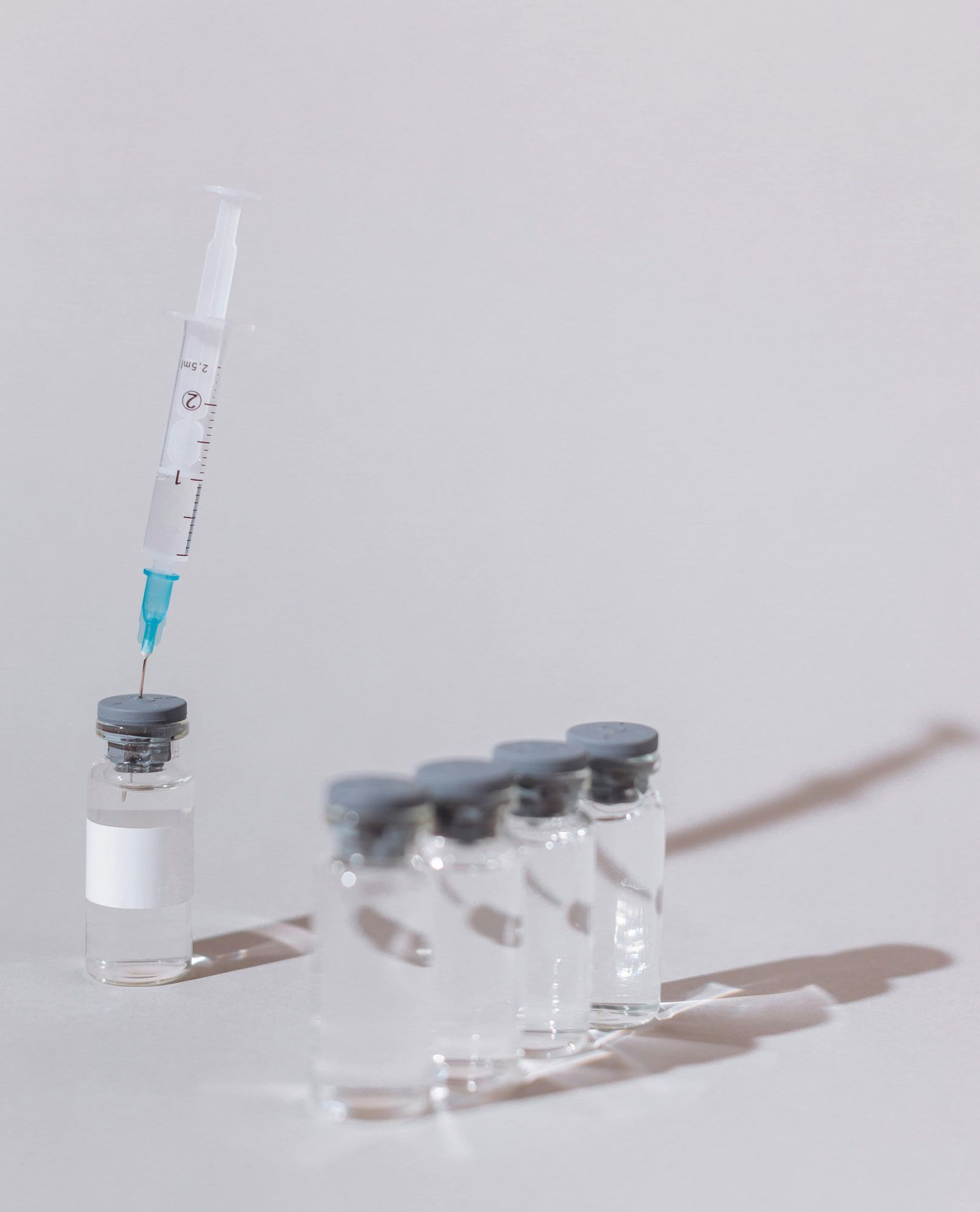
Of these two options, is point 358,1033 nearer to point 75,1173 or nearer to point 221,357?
point 75,1173

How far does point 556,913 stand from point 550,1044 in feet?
0.44

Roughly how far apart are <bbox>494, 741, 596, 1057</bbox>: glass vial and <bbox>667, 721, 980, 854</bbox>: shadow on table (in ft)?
2.05

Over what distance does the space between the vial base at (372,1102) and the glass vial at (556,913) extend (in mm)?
168

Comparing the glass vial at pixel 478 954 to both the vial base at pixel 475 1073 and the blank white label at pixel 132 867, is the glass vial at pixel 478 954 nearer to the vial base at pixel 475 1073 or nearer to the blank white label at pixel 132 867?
the vial base at pixel 475 1073

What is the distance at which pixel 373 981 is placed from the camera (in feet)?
4.26

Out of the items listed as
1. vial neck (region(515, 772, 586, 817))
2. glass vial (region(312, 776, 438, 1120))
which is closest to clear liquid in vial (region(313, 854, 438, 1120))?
glass vial (region(312, 776, 438, 1120))

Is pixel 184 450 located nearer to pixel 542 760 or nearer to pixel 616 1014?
pixel 542 760

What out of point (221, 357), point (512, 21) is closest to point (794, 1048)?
point (221, 357)

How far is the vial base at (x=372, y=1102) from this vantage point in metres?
1.31

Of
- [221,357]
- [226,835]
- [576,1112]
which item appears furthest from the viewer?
[226,835]

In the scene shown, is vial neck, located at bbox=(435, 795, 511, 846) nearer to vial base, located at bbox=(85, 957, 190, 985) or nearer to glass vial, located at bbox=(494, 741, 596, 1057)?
glass vial, located at bbox=(494, 741, 596, 1057)

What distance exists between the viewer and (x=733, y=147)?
2141 millimetres

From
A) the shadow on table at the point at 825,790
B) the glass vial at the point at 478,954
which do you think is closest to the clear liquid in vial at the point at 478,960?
the glass vial at the point at 478,954

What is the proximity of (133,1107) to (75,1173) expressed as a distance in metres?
0.11
